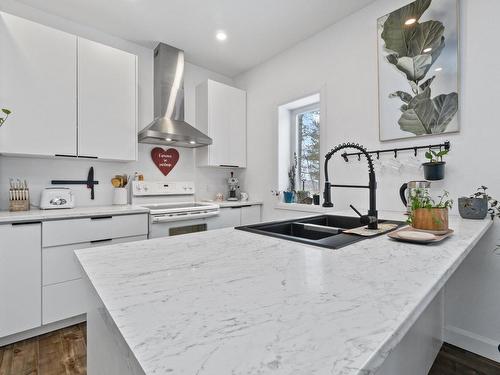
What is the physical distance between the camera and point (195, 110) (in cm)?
338

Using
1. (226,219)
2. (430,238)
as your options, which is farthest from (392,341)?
(226,219)

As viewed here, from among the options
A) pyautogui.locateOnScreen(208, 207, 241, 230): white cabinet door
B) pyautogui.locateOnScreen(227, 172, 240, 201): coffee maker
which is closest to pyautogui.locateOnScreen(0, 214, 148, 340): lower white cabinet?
pyautogui.locateOnScreen(208, 207, 241, 230): white cabinet door

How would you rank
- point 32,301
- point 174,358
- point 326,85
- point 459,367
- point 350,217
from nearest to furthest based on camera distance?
point 174,358, point 459,367, point 350,217, point 32,301, point 326,85

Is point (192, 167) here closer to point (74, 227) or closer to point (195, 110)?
point (195, 110)

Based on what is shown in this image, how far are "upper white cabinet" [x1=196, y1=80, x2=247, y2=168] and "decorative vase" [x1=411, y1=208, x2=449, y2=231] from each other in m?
2.41

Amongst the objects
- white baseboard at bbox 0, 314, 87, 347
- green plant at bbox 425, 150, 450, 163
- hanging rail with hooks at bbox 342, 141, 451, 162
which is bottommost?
white baseboard at bbox 0, 314, 87, 347

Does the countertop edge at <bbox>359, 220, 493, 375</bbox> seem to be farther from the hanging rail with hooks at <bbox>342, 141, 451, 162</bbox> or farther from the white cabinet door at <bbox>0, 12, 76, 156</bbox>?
the white cabinet door at <bbox>0, 12, 76, 156</bbox>

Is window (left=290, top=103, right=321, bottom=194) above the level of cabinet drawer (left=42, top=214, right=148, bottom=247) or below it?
above

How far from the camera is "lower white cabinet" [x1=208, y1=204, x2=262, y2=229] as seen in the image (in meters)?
2.88

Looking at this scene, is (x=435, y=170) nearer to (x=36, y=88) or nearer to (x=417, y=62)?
(x=417, y=62)

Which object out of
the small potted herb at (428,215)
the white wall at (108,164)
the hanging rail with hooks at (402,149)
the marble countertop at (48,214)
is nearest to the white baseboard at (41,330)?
the marble countertop at (48,214)

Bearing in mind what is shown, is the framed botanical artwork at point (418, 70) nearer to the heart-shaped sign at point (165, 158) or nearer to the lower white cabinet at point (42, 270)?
the heart-shaped sign at point (165, 158)

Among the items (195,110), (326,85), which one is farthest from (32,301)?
(326,85)

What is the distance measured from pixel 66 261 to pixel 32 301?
0.32 meters
